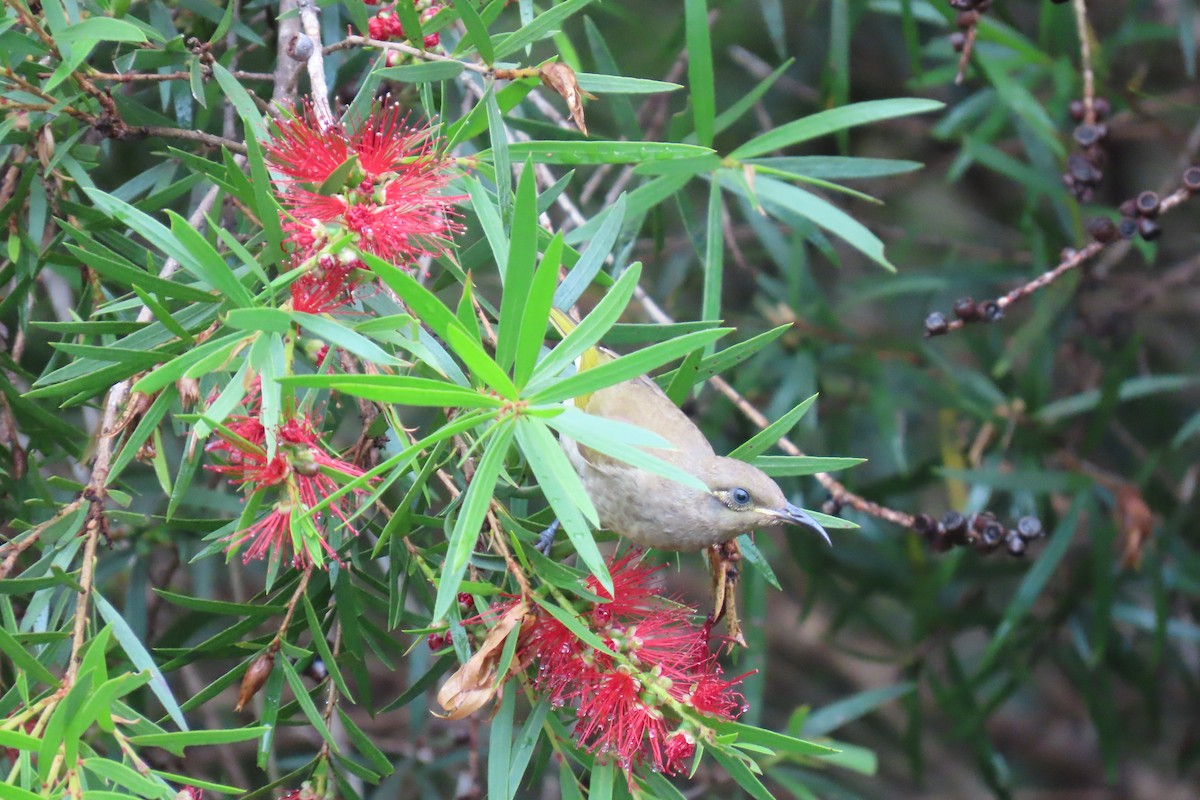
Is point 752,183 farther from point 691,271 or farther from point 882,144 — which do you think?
point 882,144

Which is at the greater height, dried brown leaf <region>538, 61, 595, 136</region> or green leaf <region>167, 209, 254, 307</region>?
dried brown leaf <region>538, 61, 595, 136</region>

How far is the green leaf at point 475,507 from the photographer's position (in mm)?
1261

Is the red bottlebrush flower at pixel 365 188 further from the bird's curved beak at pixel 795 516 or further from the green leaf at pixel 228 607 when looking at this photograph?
the bird's curved beak at pixel 795 516

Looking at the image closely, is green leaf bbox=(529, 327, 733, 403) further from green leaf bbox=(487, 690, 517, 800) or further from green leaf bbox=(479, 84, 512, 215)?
green leaf bbox=(487, 690, 517, 800)

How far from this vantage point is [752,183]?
2170mm

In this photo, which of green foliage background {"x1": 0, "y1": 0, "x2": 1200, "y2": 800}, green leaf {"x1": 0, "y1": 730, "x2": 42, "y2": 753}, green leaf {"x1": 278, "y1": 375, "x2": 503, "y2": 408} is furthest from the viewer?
green foliage background {"x1": 0, "y1": 0, "x2": 1200, "y2": 800}

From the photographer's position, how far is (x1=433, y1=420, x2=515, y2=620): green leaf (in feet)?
4.14

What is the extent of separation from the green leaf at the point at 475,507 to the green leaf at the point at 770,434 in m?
0.55

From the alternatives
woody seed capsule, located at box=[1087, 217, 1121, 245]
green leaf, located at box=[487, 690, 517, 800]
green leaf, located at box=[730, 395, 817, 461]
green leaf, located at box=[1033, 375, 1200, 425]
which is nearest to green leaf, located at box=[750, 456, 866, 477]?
green leaf, located at box=[730, 395, 817, 461]

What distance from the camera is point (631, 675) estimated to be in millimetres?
1576

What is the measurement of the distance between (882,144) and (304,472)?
162 inches

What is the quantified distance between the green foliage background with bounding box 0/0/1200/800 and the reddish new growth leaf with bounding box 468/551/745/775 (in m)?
0.05

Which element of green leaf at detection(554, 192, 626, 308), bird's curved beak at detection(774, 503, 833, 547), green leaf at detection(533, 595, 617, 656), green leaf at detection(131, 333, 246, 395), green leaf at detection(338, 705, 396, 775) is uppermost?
green leaf at detection(131, 333, 246, 395)

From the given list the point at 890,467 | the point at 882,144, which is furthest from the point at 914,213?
the point at 890,467
